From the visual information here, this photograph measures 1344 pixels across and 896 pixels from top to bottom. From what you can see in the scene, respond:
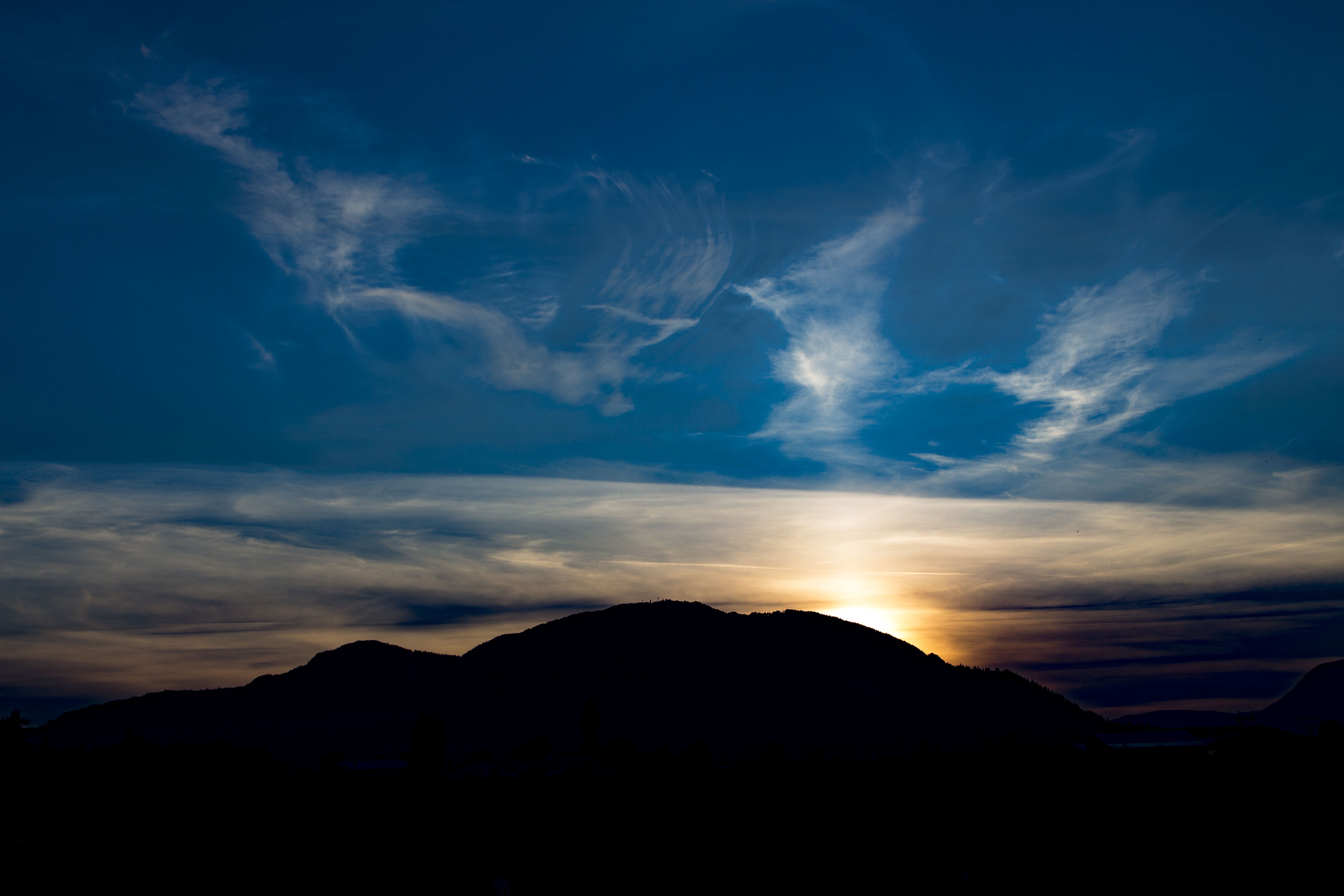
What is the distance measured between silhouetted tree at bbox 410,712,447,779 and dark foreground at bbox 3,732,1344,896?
4739cm

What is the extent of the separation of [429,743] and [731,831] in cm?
10742

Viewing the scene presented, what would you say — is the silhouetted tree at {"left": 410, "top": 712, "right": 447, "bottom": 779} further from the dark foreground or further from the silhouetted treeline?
the dark foreground

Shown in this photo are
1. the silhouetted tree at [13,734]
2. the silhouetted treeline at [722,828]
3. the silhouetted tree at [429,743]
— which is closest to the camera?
the silhouetted treeline at [722,828]

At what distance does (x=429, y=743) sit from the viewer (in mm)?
157000

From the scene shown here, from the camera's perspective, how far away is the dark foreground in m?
47.4

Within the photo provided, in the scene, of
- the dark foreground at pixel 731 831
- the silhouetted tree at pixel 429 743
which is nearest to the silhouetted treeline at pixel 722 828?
the dark foreground at pixel 731 831

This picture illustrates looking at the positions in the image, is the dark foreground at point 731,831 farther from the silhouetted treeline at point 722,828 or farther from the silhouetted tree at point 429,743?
the silhouetted tree at point 429,743

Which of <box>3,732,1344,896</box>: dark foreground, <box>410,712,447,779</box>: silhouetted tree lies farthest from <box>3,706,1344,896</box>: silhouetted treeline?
<box>410,712,447,779</box>: silhouetted tree

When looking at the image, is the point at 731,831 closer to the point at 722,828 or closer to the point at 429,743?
the point at 722,828

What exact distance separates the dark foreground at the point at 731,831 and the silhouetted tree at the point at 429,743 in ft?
155

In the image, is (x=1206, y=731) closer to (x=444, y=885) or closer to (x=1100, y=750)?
(x=1100, y=750)

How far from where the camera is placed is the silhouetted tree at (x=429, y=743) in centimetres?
14988

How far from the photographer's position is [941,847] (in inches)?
2205

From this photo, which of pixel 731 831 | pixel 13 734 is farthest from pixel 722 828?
pixel 13 734
